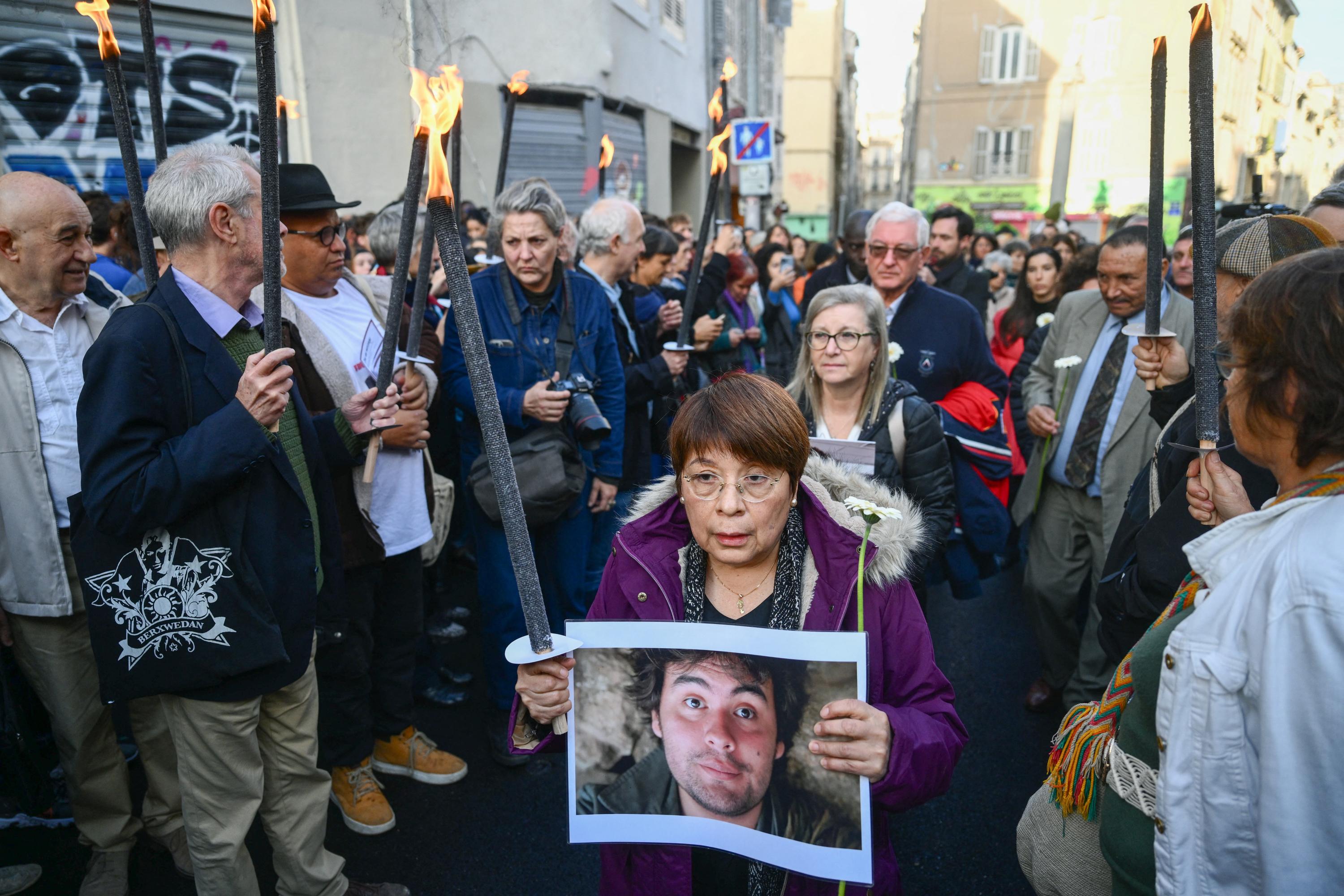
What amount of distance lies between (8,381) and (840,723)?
2587 millimetres

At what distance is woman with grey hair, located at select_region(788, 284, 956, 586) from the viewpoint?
9.98 ft

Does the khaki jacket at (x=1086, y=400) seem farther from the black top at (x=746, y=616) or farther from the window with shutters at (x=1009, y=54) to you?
the window with shutters at (x=1009, y=54)

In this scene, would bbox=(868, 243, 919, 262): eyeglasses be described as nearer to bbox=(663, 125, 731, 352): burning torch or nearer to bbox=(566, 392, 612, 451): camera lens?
bbox=(663, 125, 731, 352): burning torch

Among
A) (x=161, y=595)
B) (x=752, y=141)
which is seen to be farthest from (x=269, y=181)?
(x=752, y=141)

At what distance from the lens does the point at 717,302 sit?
5824 mm

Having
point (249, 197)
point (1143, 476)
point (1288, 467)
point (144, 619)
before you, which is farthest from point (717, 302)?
point (1288, 467)

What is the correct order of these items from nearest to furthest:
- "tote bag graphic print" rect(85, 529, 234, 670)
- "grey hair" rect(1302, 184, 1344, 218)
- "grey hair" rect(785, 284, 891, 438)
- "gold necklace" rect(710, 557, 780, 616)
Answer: "gold necklace" rect(710, 557, 780, 616)
"tote bag graphic print" rect(85, 529, 234, 670)
"grey hair" rect(1302, 184, 1344, 218)
"grey hair" rect(785, 284, 891, 438)

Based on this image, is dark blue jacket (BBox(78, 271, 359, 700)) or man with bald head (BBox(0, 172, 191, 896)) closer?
dark blue jacket (BBox(78, 271, 359, 700))

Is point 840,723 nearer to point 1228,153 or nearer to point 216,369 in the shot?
point 216,369

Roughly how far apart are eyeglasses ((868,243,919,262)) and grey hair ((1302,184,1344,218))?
4.80 ft

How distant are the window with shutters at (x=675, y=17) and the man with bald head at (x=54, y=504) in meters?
13.2

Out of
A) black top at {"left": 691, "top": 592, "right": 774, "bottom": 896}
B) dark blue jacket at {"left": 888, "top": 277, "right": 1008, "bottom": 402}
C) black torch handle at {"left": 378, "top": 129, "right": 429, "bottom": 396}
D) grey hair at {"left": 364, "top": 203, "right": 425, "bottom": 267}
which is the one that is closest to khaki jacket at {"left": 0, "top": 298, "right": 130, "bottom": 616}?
black torch handle at {"left": 378, "top": 129, "right": 429, "bottom": 396}

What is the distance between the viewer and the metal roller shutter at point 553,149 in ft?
35.0

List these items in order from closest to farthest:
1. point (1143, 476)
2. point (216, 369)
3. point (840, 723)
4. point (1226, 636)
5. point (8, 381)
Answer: point (1226, 636)
point (840, 723)
point (216, 369)
point (8, 381)
point (1143, 476)
